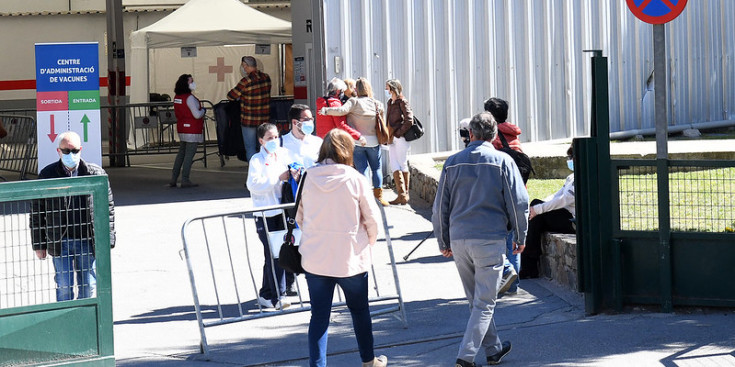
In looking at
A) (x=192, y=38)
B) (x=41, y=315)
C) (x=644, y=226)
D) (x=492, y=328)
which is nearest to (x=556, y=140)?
(x=192, y=38)

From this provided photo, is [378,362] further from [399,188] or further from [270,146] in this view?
[399,188]

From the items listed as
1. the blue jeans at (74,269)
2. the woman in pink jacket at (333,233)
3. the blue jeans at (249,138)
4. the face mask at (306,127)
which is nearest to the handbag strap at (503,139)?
the face mask at (306,127)

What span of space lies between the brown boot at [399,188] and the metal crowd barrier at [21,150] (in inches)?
252

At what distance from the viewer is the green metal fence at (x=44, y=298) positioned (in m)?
6.45

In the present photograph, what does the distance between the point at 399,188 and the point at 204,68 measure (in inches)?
547

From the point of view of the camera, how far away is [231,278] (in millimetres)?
10125

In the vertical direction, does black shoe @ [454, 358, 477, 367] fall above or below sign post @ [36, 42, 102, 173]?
below

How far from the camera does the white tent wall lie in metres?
26.5

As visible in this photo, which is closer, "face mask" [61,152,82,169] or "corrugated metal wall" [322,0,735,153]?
"face mask" [61,152,82,169]

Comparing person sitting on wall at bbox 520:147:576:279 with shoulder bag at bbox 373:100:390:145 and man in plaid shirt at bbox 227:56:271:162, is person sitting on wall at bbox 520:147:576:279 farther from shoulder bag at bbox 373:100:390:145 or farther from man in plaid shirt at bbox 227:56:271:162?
man in plaid shirt at bbox 227:56:271:162

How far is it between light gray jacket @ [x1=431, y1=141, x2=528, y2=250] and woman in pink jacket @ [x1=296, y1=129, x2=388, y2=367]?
1.81 feet

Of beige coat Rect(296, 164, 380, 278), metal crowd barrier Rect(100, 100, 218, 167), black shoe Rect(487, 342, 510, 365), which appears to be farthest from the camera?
metal crowd barrier Rect(100, 100, 218, 167)

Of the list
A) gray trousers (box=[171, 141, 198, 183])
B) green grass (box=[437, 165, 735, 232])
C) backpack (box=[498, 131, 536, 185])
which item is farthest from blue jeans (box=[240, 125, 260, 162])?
green grass (box=[437, 165, 735, 232])

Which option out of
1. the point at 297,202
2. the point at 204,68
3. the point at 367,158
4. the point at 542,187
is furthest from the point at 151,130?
the point at 297,202
